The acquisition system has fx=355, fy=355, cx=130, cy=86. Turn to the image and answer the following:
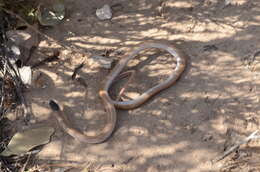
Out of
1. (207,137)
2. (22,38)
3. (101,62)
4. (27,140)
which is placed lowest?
(27,140)

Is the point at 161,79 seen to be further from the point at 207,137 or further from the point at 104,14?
the point at 104,14

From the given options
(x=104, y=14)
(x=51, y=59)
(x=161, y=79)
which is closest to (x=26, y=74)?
(x=51, y=59)

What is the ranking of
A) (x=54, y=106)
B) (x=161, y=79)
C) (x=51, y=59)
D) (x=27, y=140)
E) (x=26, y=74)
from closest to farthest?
(x=27, y=140)
(x=54, y=106)
(x=161, y=79)
(x=26, y=74)
(x=51, y=59)

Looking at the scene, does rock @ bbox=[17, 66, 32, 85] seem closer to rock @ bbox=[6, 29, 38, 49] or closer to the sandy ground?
the sandy ground

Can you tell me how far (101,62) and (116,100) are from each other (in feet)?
1.91

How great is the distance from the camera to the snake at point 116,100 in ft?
12.6

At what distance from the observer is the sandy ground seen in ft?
12.1

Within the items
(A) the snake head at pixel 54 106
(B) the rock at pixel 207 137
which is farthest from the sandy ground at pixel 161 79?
(A) the snake head at pixel 54 106

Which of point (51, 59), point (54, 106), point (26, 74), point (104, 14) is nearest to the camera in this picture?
point (54, 106)

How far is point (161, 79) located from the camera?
4.23 meters

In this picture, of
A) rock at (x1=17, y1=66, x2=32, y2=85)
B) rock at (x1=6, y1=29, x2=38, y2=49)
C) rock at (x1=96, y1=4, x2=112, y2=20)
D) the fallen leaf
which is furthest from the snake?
rock at (x1=6, y1=29, x2=38, y2=49)

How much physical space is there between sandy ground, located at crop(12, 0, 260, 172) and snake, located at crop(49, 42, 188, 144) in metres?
0.07

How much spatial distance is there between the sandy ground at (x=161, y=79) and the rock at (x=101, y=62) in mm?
58

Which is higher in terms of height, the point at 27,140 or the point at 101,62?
the point at 101,62
